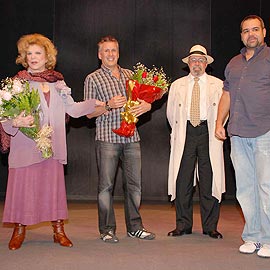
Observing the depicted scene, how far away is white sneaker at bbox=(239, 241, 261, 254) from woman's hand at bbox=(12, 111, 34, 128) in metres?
1.84

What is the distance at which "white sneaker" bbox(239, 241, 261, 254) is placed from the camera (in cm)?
390

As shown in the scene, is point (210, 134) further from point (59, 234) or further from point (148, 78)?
point (59, 234)

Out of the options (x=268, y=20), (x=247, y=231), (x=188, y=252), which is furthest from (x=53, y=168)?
(x=268, y=20)

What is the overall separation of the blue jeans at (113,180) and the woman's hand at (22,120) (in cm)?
79

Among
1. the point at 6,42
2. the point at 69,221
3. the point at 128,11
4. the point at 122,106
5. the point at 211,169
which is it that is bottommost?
the point at 69,221

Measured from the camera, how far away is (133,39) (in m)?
7.59

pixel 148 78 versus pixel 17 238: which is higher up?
pixel 148 78

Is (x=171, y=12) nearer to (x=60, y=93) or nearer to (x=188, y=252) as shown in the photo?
(x=60, y=93)

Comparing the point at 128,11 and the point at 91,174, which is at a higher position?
the point at 128,11

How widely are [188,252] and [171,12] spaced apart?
178 inches

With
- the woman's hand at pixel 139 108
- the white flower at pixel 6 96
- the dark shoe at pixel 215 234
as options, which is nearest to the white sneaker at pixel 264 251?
the dark shoe at pixel 215 234

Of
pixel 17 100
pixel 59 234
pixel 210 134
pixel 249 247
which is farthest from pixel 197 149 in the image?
pixel 17 100

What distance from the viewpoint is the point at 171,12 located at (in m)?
7.60

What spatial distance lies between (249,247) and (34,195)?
5.54 ft
